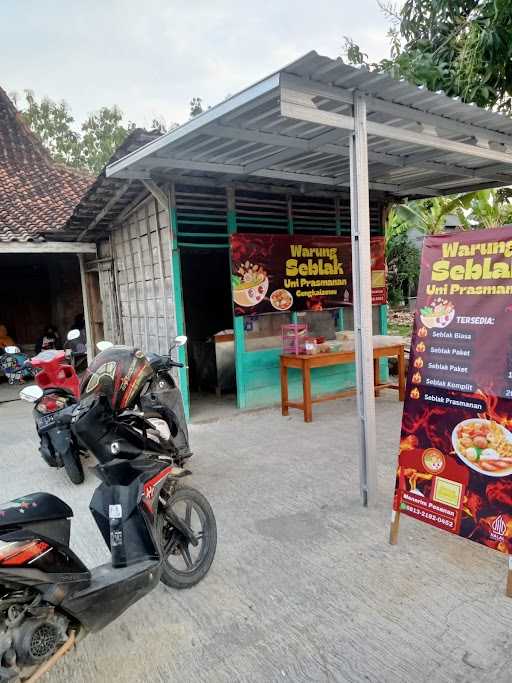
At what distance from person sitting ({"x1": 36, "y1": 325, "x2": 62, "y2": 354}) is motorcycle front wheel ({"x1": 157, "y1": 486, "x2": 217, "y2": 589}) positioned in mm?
8940

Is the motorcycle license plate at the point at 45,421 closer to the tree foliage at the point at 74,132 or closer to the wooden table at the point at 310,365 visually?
the wooden table at the point at 310,365

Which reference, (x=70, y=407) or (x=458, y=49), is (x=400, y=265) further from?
(x=70, y=407)

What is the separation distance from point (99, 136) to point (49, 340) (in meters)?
22.0

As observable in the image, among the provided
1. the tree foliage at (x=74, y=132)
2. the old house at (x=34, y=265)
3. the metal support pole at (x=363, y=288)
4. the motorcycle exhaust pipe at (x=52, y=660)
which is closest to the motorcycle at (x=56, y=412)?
the metal support pole at (x=363, y=288)

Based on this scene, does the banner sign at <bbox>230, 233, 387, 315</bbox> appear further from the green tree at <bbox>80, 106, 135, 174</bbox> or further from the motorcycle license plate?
the green tree at <bbox>80, 106, 135, 174</bbox>

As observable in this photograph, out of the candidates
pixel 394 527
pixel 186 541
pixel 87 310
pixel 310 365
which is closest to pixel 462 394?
pixel 394 527

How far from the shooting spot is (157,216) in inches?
242

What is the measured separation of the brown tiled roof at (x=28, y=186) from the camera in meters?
8.56

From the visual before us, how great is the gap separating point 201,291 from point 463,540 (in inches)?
298

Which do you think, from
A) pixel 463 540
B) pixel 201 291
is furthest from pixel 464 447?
pixel 201 291

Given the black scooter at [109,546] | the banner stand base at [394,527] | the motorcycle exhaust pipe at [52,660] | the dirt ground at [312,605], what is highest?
the black scooter at [109,546]

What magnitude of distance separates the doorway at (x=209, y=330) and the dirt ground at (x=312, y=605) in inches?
124

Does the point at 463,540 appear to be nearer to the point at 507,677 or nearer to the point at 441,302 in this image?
the point at 507,677

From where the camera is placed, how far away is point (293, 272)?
21.6 feet
